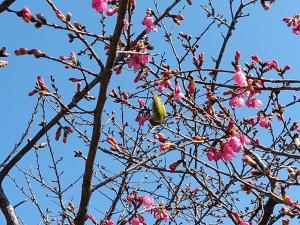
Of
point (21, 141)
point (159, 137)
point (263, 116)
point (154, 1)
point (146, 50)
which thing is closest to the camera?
point (146, 50)

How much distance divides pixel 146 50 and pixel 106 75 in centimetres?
88

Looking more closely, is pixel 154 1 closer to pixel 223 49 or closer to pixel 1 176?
pixel 223 49

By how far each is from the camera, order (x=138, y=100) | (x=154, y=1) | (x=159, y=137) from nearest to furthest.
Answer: (x=159, y=137), (x=138, y=100), (x=154, y=1)

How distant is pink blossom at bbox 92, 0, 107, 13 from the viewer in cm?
309

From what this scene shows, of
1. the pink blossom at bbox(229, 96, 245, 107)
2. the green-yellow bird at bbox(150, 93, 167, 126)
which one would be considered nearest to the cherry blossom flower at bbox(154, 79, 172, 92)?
the green-yellow bird at bbox(150, 93, 167, 126)

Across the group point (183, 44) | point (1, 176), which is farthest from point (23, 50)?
point (183, 44)

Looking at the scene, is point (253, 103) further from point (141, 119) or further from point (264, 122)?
point (141, 119)

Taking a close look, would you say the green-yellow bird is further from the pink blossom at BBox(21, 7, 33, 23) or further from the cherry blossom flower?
the pink blossom at BBox(21, 7, 33, 23)

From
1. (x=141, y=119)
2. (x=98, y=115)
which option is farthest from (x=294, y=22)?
(x=98, y=115)

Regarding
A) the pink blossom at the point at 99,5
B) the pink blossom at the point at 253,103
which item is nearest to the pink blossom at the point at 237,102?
the pink blossom at the point at 253,103

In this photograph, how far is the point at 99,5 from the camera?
3.11 m

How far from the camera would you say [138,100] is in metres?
5.42

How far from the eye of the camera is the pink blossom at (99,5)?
3.09 metres

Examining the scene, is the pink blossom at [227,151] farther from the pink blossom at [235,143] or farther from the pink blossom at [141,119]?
the pink blossom at [141,119]
